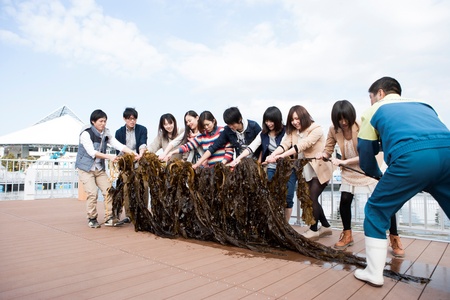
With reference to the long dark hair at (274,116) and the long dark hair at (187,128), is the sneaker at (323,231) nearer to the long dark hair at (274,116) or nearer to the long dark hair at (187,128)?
the long dark hair at (274,116)

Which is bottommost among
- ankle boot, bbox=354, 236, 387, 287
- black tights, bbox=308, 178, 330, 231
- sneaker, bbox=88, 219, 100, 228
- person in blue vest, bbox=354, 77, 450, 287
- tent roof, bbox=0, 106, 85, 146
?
sneaker, bbox=88, 219, 100, 228

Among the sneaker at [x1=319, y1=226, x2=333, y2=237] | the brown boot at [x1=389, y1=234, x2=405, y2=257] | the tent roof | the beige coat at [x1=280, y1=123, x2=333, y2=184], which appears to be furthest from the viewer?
the tent roof

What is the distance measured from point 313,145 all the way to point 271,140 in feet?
1.70

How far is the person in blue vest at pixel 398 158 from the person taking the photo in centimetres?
175

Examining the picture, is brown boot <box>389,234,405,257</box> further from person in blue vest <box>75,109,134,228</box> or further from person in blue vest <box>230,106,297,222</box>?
person in blue vest <box>75,109,134,228</box>

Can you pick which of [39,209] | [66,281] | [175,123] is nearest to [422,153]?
[66,281]

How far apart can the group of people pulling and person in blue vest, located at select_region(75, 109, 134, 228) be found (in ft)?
0.04

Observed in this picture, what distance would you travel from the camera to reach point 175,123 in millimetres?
4719

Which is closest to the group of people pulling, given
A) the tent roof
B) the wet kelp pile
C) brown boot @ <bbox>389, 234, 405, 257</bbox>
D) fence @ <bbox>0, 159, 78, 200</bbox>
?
brown boot @ <bbox>389, 234, 405, 257</bbox>

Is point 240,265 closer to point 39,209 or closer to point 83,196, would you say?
point 39,209

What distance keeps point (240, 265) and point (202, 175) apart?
1279mm

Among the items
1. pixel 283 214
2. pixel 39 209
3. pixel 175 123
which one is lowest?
pixel 39 209

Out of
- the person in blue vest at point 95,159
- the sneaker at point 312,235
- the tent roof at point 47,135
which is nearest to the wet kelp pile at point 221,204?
the person in blue vest at point 95,159

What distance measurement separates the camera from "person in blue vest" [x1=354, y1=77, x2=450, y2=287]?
5.73ft
